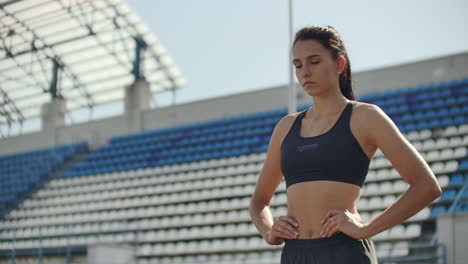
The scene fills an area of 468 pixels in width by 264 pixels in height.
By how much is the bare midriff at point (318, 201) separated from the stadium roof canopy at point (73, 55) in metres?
17.2

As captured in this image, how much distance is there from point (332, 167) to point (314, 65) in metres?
0.32

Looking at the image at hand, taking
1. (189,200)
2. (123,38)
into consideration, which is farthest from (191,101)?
(189,200)

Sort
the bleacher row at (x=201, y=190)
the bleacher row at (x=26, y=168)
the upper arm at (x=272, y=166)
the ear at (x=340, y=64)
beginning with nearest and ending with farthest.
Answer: the ear at (x=340, y=64), the upper arm at (x=272, y=166), the bleacher row at (x=201, y=190), the bleacher row at (x=26, y=168)

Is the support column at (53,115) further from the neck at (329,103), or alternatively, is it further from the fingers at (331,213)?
the fingers at (331,213)

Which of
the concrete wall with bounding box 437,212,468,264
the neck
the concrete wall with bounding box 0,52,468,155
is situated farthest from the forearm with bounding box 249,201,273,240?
the concrete wall with bounding box 0,52,468,155

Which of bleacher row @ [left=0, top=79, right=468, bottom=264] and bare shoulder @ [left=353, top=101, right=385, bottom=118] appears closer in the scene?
bare shoulder @ [left=353, top=101, right=385, bottom=118]

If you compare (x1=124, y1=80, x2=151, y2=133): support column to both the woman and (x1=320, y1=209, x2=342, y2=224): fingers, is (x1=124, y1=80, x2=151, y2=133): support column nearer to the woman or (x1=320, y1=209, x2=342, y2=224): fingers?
the woman

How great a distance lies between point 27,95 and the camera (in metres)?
21.9

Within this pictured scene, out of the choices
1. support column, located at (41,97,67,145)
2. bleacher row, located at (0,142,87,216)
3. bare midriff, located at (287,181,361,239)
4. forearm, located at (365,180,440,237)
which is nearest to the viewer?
forearm, located at (365,180,440,237)

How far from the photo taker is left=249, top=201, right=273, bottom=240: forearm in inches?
81.4

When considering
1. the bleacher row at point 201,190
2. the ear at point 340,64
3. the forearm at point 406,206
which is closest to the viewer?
the forearm at point 406,206

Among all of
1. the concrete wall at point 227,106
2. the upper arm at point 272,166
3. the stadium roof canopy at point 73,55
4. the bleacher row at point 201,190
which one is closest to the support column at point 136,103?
the concrete wall at point 227,106

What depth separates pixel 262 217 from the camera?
2.11 meters

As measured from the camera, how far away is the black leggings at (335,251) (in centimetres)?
184
